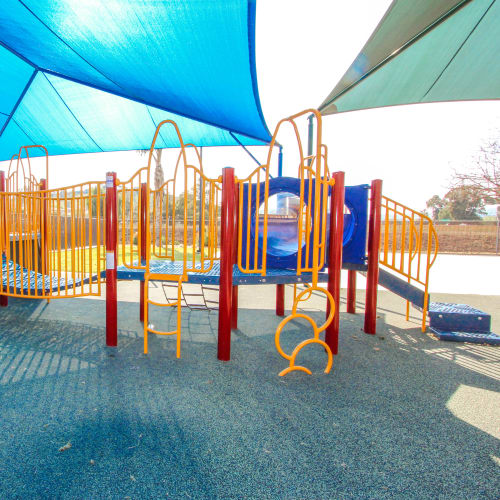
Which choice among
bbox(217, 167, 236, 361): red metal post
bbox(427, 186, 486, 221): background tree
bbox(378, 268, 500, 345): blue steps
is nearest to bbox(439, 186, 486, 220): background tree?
bbox(427, 186, 486, 221): background tree

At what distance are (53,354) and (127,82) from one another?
386 cm

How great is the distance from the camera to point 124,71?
4484 millimetres

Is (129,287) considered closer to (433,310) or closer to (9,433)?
(9,433)

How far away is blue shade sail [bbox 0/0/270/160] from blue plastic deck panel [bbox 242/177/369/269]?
1.58 meters

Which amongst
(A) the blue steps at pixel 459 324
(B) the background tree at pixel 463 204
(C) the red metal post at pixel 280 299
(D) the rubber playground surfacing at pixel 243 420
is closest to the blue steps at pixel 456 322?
(A) the blue steps at pixel 459 324

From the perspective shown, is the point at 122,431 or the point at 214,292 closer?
the point at 122,431

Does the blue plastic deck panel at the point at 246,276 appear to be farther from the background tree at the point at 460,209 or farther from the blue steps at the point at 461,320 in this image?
the background tree at the point at 460,209

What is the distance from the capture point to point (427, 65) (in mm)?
5453

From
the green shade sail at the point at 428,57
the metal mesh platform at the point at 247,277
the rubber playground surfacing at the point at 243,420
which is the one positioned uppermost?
the green shade sail at the point at 428,57

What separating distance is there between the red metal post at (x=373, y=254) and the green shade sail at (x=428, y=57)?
2.40 metres

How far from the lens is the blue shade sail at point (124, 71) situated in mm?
3229

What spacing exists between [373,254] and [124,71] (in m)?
4.14

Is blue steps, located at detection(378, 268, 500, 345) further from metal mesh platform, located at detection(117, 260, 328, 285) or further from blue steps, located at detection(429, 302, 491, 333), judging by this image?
metal mesh platform, located at detection(117, 260, 328, 285)

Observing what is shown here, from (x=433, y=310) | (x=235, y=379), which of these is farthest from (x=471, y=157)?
(x=235, y=379)
